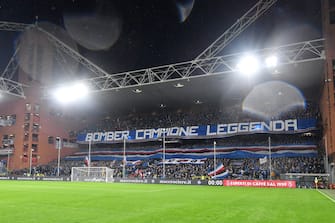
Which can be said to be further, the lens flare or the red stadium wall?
the red stadium wall

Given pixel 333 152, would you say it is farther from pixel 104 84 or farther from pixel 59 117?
pixel 59 117

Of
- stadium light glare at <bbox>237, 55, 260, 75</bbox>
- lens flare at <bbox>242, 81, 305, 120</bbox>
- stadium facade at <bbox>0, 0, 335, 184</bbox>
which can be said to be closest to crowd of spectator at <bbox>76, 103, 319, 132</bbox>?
lens flare at <bbox>242, 81, 305, 120</bbox>

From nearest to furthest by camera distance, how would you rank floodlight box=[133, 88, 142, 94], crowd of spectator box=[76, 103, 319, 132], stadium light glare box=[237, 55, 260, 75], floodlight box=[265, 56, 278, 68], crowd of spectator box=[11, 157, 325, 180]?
floodlight box=[265, 56, 278, 68] → stadium light glare box=[237, 55, 260, 75] → crowd of spectator box=[11, 157, 325, 180] → floodlight box=[133, 88, 142, 94] → crowd of spectator box=[76, 103, 319, 132]

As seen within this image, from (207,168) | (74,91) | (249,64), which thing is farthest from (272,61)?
(74,91)

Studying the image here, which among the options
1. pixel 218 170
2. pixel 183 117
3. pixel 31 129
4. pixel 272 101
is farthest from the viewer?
pixel 183 117

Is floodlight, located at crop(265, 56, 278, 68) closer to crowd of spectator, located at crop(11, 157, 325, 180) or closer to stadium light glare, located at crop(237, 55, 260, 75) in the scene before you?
stadium light glare, located at crop(237, 55, 260, 75)

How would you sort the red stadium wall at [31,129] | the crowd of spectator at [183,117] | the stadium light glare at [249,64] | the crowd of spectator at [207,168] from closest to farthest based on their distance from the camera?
the stadium light glare at [249,64] → the crowd of spectator at [207,168] → the crowd of spectator at [183,117] → the red stadium wall at [31,129]

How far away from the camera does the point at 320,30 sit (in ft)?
109

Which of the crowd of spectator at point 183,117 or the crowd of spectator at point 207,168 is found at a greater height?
the crowd of spectator at point 183,117

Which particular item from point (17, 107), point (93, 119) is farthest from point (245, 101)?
point (17, 107)

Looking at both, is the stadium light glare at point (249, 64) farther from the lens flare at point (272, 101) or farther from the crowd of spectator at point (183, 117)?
the crowd of spectator at point (183, 117)

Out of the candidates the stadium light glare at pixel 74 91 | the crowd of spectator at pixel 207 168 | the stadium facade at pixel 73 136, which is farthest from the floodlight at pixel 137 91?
the crowd of spectator at pixel 207 168

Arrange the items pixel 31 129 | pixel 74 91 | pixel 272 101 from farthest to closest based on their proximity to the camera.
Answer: pixel 31 129, pixel 272 101, pixel 74 91

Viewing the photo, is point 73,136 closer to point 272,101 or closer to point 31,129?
point 31,129
